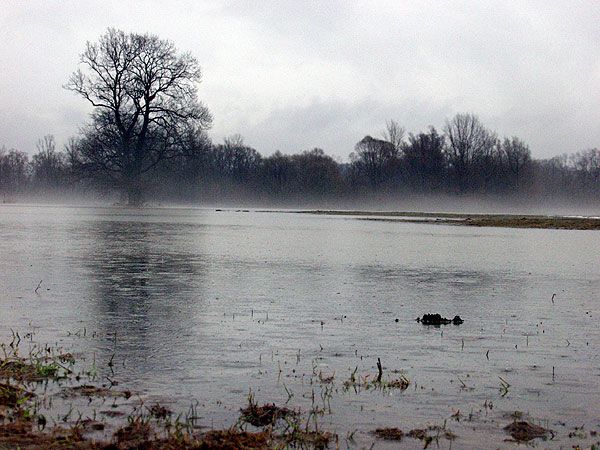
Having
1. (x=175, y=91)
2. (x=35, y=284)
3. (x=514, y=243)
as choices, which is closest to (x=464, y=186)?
(x=175, y=91)

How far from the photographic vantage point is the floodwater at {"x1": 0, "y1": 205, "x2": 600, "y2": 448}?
564 centimetres

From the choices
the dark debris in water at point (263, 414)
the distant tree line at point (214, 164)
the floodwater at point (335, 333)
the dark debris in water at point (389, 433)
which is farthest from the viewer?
the distant tree line at point (214, 164)

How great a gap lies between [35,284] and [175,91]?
53417 mm

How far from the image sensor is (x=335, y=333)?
8.75m

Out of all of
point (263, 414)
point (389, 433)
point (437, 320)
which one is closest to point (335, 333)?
point (437, 320)

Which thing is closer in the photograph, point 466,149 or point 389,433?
point 389,433

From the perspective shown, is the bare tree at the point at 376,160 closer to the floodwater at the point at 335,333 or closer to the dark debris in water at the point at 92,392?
the floodwater at the point at 335,333

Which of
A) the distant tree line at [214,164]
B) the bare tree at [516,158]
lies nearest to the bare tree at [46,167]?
the distant tree line at [214,164]

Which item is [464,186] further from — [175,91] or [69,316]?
[69,316]

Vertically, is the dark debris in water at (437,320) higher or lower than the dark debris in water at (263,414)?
higher

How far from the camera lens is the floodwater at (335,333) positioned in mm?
5645

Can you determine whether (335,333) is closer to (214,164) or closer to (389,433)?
(389,433)

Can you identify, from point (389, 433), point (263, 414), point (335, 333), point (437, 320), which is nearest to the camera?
point (389, 433)

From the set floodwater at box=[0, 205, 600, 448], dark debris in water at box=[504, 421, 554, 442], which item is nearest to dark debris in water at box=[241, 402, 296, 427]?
floodwater at box=[0, 205, 600, 448]
